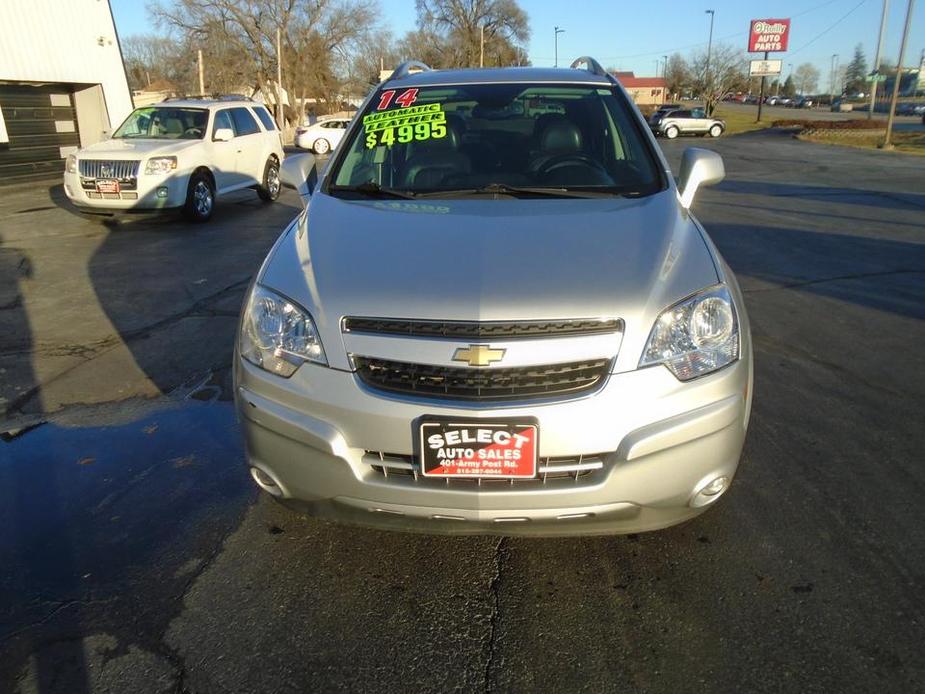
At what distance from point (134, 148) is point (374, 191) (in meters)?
8.58

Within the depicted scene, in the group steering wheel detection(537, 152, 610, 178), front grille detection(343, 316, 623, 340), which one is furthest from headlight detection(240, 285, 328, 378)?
steering wheel detection(537, 152, 610, 178)

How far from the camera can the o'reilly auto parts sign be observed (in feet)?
176

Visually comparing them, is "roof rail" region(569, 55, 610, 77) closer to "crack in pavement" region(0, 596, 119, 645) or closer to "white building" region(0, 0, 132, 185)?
"crack in pavement" region(0, 596, 119, 645)

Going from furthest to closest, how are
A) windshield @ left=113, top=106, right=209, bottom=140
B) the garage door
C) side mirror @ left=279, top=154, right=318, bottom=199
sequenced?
the garage door
windshield @ left=113, top=106, right=209, bottom=140
side mirror @ left=279, top=154, right=318, bottom=199

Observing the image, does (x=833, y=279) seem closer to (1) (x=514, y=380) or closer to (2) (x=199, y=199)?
(1) (x=514, y=380)

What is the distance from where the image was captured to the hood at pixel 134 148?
9.94 m

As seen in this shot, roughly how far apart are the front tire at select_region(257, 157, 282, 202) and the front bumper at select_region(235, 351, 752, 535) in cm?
1179

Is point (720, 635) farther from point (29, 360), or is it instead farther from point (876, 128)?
point (876, 128)

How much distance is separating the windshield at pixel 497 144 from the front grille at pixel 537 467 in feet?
4.75

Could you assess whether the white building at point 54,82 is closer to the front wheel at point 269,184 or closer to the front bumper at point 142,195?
the front wheel at point 269,184

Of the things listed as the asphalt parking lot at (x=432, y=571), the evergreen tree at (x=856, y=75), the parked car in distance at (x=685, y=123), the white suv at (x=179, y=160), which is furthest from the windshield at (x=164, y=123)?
the evergreen tree at (x=856, y=75)

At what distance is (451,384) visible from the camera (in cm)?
214

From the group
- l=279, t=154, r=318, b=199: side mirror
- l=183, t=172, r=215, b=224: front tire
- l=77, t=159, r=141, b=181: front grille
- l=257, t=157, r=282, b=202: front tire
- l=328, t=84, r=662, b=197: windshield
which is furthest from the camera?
l=257, t=157, r=282, b=202: front tire

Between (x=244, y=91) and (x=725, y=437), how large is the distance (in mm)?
55049
